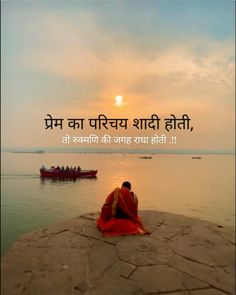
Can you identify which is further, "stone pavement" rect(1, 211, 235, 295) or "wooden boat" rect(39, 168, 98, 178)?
"wooden boat" rect(39, 168, 98, 178)

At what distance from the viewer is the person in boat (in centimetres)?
627

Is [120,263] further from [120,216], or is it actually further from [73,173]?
[73,173]

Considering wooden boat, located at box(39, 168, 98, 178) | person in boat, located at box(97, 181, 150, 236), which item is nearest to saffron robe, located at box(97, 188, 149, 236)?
person in boat, located at box(97, 181, 150, 236)

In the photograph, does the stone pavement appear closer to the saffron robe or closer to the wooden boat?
the saffron robe

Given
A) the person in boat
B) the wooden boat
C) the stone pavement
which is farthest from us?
the wooden boat

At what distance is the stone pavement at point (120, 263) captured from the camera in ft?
13.7

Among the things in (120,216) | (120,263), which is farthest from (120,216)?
(120,263)

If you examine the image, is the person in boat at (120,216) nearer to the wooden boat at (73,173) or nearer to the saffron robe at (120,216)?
the saffron robe at (120,216)

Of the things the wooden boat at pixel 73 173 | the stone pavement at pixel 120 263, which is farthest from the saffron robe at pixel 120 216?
the wooden boat at pixel 73 173

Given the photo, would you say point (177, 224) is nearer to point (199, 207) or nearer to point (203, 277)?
point (203, 277)

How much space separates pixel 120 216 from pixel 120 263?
5.82 ft

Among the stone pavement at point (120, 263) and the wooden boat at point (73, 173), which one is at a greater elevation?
the stone pavement at point (120, 263)

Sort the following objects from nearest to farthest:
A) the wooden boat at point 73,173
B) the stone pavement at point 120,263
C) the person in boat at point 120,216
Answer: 1. the stone pavement at point 120,263
2. the person in boat at point 120,216
3. the wooden boat at point 73,173

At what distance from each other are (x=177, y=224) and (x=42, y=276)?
3.82m
